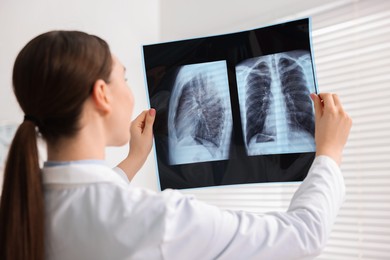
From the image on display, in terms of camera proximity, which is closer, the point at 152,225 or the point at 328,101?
the point at 152,225

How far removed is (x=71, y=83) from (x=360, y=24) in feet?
3.69

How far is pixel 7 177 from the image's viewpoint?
90cm

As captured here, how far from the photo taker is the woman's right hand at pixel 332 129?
102cm

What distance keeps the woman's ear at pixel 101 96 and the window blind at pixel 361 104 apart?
1000 millimetres

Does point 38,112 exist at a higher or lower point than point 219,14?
lower

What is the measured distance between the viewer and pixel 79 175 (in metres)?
0.87

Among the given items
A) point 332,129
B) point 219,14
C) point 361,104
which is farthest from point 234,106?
point 219,14

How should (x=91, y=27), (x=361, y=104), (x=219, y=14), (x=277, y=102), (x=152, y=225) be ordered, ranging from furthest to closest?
(x=91, y=27) → (x=219, y=14) → (x=361, y=104) → (x=277, y=102) → (x=152, y=225)

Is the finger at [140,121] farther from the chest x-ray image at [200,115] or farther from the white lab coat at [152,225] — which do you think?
the white lab coat at [152,225]

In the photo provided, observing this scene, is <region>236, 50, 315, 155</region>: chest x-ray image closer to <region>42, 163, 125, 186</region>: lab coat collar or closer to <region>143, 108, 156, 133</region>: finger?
<region>143, 108, 156, 133</region>: finger

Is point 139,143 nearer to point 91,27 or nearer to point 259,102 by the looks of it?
point 259,102

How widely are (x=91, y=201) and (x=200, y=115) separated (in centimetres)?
65

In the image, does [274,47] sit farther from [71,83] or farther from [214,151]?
[71,83]

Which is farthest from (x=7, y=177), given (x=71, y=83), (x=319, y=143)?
(x=319, y=143)
